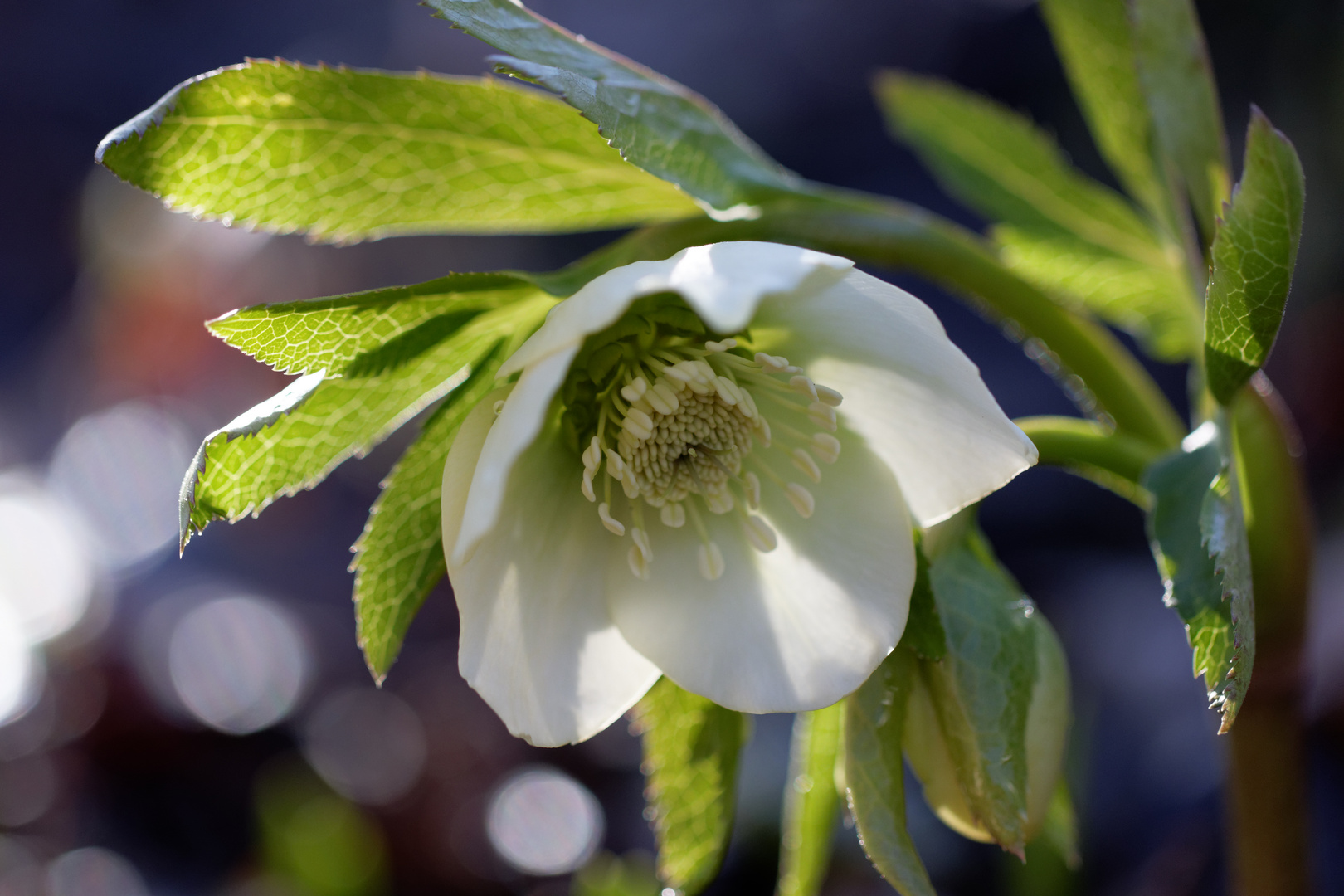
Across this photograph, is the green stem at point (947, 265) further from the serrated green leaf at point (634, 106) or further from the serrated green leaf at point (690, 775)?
the serrated green leaf at point (690, 775)

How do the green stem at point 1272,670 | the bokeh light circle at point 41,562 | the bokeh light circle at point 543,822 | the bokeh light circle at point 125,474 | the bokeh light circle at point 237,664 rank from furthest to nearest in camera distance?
the bokeh light circle at point 125,474
the bokeh light circle at point 41,562
the bokeh light circle at point 237,664
the bokeh light circle at point 543,822
the green stem at point 1272,670

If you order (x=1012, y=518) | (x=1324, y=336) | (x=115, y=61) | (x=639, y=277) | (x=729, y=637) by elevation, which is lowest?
(x=1012, y=518)

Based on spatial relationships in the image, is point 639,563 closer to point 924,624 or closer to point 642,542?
point 642,542

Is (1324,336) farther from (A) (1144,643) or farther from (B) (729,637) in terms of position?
(B) (729,637)

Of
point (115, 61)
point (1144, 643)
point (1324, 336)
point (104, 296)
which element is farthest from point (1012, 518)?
point (115, 61)

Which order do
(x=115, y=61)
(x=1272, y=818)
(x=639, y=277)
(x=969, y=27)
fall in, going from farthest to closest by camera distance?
(x=115, y=61)
(x=969, y=27)
(x=1272, y=818)
(x=639, y=277)

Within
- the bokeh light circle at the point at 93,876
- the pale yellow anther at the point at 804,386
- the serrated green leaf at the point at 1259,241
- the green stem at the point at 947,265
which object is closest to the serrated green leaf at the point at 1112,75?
the green stem at the point at 947,265
